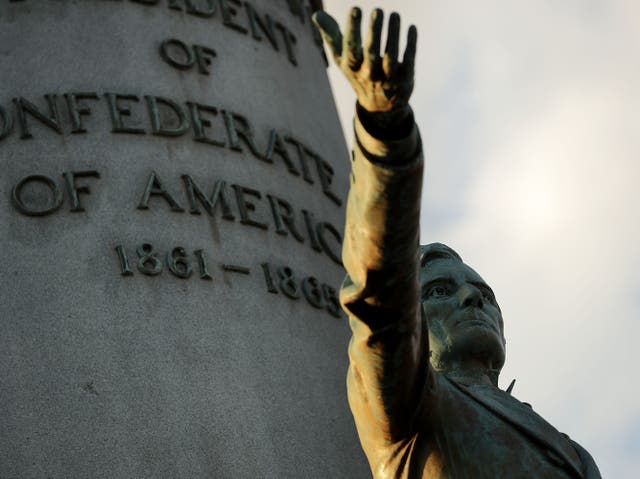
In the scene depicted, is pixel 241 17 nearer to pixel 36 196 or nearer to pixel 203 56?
pixel 203 56

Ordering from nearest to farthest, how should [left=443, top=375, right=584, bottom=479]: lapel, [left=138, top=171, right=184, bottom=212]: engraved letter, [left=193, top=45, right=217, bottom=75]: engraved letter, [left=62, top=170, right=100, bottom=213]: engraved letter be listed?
[left=443, top=375, right=584, bottom=479]: lapel
[left=62, top=170, right=100, bottom=213]: engraved letter
[left=138, top=171, right=184, bottom=212]: engraved letter
[left=193, top=45, right=217, bottom=75]: engraved letter

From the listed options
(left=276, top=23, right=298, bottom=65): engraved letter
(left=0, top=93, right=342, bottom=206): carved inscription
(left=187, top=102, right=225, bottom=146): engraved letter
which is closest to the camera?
(left=0, top=93, right=342, bottom=206): carved inscription

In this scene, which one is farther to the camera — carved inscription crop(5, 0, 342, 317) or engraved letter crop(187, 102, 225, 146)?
engraved letter crop(187, 102, 225, 146)

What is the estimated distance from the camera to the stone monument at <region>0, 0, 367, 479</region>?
7.55 meters

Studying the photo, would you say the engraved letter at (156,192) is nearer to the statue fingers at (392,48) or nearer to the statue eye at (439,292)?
the statue eye at (439,292)

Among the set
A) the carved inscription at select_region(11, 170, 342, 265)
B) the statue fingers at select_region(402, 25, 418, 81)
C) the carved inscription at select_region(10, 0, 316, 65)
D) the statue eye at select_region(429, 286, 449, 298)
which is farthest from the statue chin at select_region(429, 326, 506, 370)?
the carved inscription at select_region(10, 0, 316, 65)

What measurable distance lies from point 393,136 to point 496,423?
40.5 inches

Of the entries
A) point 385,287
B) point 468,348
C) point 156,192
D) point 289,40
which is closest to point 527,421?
point 468,348

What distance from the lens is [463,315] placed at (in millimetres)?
5258

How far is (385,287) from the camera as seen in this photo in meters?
4.41

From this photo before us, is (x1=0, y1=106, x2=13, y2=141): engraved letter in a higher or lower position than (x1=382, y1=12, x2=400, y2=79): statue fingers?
higher

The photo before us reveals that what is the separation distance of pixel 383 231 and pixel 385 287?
0.57 feet

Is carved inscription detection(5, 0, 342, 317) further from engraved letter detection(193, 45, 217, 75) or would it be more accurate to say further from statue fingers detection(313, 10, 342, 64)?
statue fingers detection(313, 10, 342, 64)

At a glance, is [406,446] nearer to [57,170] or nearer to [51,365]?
[51,365]
